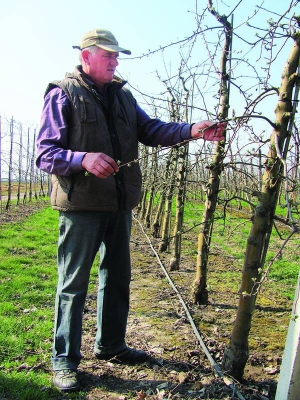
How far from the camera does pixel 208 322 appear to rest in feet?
11.9

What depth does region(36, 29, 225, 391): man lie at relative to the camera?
94.5 inches

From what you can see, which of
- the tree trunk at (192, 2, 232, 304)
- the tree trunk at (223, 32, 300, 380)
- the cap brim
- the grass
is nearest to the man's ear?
the cap brim

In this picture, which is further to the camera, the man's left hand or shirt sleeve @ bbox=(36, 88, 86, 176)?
the man's left hand

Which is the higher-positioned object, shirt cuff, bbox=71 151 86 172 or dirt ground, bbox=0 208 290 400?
shirt cuff, bbox=71 151 86 172

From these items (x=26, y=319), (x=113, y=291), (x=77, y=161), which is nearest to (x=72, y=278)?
(x=113, y=291)

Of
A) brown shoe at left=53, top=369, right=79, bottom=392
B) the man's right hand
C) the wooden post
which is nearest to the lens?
the wooden post

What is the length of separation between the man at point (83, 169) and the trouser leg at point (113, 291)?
31 mm

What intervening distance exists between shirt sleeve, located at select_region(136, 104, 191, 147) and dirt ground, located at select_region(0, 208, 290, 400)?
5.05 ft

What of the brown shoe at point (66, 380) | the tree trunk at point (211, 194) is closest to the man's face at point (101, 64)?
the tree trunk at point (211, 194)

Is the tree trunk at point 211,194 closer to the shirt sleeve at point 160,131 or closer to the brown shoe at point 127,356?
the shirt sleeve at point 160,131

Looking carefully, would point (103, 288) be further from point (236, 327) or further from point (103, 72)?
point (103, 72)

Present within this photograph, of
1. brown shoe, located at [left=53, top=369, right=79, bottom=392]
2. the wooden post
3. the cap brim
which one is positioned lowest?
brown shoe, located at [left=53, top=369, right=79, bottom=392]

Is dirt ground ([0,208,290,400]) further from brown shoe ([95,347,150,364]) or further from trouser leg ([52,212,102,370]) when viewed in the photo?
trouser leg ([52,212,102,370])

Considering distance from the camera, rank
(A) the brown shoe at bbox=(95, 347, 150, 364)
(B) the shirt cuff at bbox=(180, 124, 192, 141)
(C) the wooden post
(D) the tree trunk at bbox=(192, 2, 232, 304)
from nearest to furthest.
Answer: (C) the wooden post, (B) the shirt cuff at bbox=(180, 124, 192, 141), (A) the brown shoe at bbox=(95, 347, 150, 364), (D) the tree trunk at bbox=(192, 2, 232, 304)
